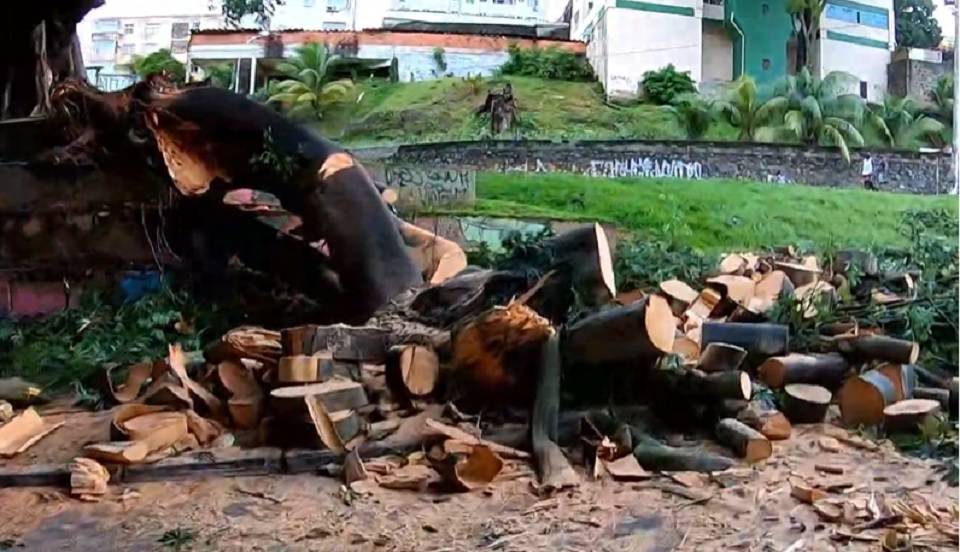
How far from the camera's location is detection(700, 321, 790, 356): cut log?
266 centimetres

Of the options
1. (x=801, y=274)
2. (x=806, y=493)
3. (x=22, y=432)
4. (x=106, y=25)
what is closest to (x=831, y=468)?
(x=806, y=493)

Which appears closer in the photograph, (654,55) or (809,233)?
(809,233)

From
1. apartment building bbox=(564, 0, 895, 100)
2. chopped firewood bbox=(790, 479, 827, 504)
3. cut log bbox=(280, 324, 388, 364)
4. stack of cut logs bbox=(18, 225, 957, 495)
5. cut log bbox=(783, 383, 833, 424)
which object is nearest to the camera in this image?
chopped firewood bbox=(790, 479, 827, 504)

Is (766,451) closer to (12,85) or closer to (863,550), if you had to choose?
(863,550)

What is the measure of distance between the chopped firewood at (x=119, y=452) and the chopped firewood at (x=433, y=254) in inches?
44.2

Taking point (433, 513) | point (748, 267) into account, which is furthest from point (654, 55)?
point (433, 513)

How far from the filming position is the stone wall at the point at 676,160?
9.20 ft

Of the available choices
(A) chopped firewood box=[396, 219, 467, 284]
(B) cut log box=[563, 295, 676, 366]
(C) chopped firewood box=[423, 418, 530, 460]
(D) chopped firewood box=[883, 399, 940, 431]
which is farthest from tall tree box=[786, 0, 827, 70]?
(C) chopped firewood box=[423, 418, 530, 460]

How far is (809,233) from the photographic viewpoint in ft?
9.49

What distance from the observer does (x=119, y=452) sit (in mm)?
2414

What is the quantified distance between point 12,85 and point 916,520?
412 cm

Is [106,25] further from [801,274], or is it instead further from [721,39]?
[801,274]

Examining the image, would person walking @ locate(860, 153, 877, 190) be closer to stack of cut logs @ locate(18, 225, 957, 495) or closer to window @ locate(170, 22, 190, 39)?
stack of cut logs @ locate(18, 225, 957, 495)

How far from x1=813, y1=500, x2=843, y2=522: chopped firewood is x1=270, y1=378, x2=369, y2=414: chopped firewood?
1.28m
